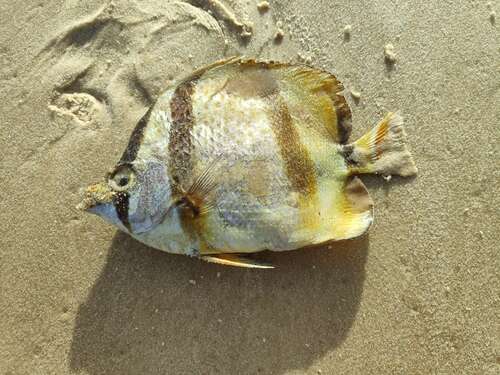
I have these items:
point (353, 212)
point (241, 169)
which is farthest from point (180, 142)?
point (353, 212)

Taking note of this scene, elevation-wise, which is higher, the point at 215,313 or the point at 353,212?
the point at 353,212

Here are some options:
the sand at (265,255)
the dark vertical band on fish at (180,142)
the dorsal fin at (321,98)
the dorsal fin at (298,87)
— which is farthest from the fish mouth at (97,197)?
the dorsal fin at (321,98)

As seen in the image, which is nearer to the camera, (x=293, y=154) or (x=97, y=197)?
(x=97, y=197)

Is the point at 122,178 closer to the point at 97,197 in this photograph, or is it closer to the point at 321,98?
the point at 97,197

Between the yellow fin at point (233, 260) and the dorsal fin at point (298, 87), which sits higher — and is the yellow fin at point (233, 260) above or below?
below

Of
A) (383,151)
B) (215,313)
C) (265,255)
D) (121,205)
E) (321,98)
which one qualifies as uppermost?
(321,98)

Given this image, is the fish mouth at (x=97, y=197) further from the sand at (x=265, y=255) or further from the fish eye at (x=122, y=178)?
the sand at (x=265, y=255)

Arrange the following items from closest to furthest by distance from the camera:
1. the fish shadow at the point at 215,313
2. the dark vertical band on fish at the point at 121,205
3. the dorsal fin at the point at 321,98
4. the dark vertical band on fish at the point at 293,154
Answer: the dark vertical band on fish at the point at 121,205, the dark vertical band on fish at the point at 293,154, the dorsal fin at the point at 321,98, the fish shadow at the point at 215,313

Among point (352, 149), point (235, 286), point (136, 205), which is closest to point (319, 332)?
point (235, 286)
